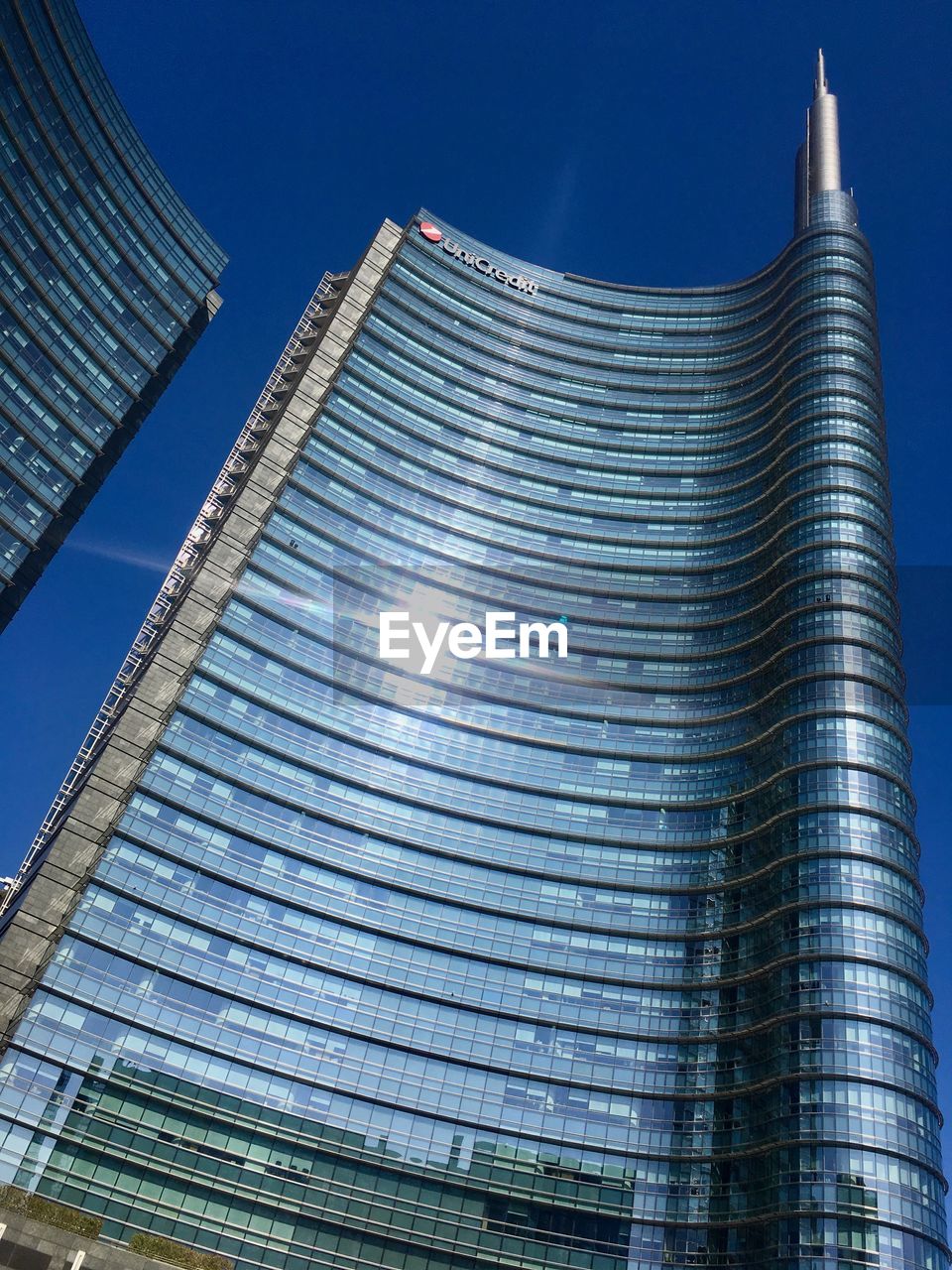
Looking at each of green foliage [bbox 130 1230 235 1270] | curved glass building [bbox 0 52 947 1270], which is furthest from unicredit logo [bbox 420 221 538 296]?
green foliage [bbox 130 1230 235 1270]

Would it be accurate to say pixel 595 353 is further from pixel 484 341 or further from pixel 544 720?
pixel 544 720

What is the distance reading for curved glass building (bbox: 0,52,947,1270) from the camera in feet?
284

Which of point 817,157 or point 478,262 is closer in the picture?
point 478,262

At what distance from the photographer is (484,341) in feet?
500

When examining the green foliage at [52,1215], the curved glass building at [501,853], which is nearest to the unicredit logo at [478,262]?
the curved glass building at [501,853]

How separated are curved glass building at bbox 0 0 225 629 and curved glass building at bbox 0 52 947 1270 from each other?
20250mm

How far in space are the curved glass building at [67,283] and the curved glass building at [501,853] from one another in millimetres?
20250

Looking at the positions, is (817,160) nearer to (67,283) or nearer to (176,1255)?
(67,283)

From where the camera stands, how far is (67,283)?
13612 centimetres

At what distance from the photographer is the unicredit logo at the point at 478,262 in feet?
524

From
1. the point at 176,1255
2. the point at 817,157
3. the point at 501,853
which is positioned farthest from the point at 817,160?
the point at 176,1255

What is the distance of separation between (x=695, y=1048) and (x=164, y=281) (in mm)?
119567

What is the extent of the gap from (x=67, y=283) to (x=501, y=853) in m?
88.0

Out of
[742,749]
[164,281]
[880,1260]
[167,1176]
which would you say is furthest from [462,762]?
[164,281]
